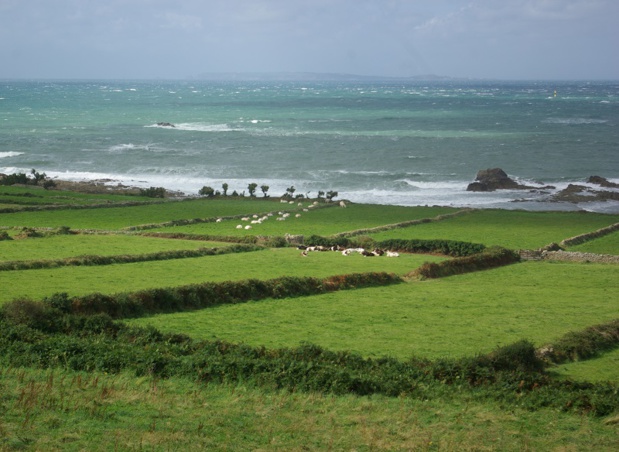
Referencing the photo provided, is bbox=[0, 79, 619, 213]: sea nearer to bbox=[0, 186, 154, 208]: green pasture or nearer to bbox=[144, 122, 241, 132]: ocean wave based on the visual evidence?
bbox=[144, 122, 241, 132]: ocean wave

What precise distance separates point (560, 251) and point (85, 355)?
21316mm

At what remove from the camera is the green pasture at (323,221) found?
35.6 meters

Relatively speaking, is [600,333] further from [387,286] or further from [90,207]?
[90,207]

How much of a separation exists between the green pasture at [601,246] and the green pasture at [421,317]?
22.2 ft

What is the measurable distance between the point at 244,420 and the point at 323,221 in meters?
27.5

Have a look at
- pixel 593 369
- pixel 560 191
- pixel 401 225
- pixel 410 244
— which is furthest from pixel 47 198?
pixel 560 191

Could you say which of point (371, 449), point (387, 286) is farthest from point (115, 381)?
point (387, 286)

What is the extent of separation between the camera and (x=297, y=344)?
55.8 ft

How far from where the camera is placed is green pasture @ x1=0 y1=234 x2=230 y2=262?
25797 millimetres

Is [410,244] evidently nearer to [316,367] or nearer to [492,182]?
[316,367]

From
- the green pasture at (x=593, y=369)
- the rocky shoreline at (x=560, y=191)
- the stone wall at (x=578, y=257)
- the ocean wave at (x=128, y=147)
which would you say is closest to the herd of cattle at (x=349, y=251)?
the stone wall at (x=578, y=257)

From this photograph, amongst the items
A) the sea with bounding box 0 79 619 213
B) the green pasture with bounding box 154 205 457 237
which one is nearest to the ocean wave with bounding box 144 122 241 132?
the sea with bounding box 0 79 619 213

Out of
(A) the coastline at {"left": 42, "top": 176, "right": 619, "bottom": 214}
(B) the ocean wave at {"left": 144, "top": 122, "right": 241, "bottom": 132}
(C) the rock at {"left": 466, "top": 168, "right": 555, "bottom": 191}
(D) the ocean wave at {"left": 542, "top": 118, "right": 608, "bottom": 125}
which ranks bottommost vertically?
(A) the coastline at {"left": 42, "top": 176, "right": 619, "bottom": 214}

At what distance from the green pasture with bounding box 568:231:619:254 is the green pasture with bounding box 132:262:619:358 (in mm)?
6756
